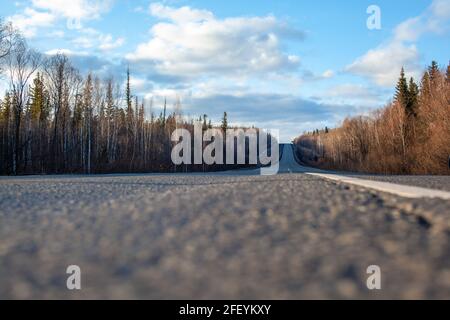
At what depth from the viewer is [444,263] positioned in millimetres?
2234

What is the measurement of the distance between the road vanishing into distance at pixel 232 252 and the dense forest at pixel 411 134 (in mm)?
22899

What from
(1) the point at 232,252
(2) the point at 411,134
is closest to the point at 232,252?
(1) the point at 232,252

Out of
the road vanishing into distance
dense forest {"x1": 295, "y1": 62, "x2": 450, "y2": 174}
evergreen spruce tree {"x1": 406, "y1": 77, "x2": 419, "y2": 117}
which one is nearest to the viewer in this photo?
the road vanishing into distance

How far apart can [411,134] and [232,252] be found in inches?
1741

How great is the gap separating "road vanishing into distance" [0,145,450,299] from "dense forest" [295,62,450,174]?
22899 millimetres

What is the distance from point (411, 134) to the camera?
138ft

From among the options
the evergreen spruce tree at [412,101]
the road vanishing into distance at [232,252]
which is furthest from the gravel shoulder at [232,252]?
the evergreen spruce tree at [412,101]

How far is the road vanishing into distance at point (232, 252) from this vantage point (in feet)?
6.51

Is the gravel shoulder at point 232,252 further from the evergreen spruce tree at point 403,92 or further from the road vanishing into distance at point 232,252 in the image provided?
the evergreen spruce tree at point 403,92

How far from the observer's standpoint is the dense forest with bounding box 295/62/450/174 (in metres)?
26.6

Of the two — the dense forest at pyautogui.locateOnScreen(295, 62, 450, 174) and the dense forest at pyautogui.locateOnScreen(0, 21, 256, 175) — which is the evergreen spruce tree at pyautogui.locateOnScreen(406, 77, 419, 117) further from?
the dense forest at pyautogui.locateOnScreen(0, 21, 256, 175)

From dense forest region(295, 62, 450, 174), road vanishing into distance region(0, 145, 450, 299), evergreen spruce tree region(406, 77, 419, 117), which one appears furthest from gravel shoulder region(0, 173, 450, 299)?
evergreen spruce tree region(406, 77, 419, 117)

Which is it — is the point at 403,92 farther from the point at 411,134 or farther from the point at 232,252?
the point at 232,252

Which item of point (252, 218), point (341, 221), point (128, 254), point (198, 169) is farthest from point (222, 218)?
point (198, 169)
